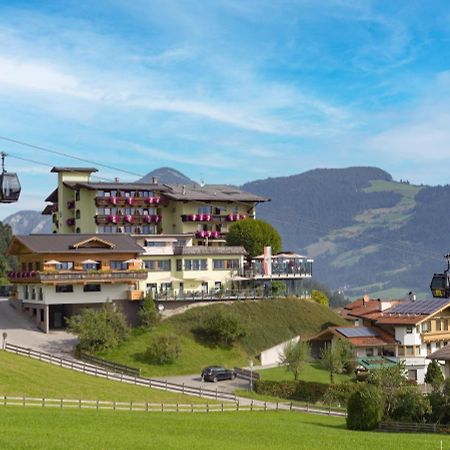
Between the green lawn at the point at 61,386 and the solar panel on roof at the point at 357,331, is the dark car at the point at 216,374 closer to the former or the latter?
the green lawn at the point at 61,386

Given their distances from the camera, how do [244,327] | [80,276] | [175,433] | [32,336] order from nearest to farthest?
[175,433], [32,336], [80,276], [244,327]

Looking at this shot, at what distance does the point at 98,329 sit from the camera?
7688 cm

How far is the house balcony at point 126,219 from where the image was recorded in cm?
10644

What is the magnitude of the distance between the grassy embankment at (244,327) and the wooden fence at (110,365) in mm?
1343

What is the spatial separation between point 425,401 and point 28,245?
4585cm

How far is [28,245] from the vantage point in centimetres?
8419

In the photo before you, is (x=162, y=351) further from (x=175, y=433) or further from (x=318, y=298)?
(x=318, y=298)

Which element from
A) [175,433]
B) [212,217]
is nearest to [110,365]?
[175,433]

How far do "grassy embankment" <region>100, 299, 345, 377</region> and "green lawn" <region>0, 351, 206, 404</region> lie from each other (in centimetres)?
863

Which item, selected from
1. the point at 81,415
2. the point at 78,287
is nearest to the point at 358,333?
the point at 78,287

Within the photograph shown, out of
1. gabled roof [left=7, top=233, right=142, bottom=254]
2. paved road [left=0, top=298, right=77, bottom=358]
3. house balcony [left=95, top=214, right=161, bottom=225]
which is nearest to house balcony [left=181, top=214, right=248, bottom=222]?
house balcony [left=95, top=214, right=161, bottom=225]

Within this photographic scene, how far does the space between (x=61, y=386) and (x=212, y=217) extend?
166 feet

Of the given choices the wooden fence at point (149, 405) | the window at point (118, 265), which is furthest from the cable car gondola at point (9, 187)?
the window at point (118, 265)

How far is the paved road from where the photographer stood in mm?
77875
